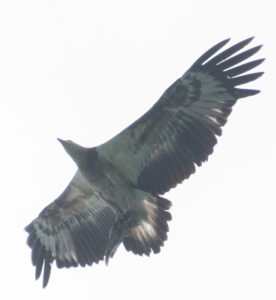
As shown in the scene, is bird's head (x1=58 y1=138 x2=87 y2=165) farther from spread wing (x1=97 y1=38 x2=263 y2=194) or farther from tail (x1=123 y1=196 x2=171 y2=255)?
tail (x1=123 y1=196 x2=171 y2=255)

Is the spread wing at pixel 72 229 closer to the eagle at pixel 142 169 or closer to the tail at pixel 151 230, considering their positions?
the eagle at pixel 142 169

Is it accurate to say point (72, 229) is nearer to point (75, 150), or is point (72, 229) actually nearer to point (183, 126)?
point (75, 150)

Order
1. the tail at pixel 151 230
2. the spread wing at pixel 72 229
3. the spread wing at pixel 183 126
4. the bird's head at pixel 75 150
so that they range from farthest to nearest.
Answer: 1. the spread wing at pixel 72 229
2. the bird's head at pixel 75 150
3. the tail at pixel 151 230
4. the spread wing at pixel 183 126

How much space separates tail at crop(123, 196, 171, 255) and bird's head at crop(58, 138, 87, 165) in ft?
3.69

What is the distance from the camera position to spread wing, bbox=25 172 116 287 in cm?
1491

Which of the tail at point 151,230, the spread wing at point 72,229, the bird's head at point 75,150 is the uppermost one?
the bird's head at point 75,150

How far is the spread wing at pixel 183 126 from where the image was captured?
1296 cm

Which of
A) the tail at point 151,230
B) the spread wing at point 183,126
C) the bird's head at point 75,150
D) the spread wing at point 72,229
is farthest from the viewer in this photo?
the spread wing at point 72,229

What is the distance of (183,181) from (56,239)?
9.18ft

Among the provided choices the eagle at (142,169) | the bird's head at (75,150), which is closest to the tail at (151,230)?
the eagle at (142,169)

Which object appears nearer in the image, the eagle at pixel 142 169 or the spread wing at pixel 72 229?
the eagle at pixel 142 169

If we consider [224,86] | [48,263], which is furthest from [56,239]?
[224,86]

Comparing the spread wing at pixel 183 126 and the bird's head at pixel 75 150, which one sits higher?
the bird's head at pixel 75 150

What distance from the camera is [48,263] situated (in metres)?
14.9
